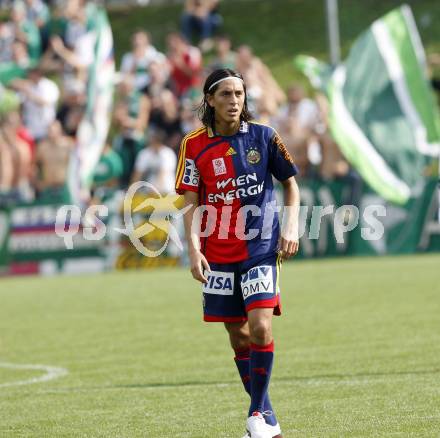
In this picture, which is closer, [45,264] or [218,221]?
[218,221]

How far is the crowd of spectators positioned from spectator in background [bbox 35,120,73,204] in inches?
0.7

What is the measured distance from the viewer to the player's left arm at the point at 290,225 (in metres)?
6.51

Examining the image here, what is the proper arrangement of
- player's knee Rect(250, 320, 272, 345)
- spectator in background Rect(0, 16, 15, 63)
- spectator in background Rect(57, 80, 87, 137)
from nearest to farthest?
1. player's knee Rect(250, 320, 272, 345)
2. spectator in background Rect(57, 80, 87, 137)
3. spectator in background Rect(0, 16, 15, 63)

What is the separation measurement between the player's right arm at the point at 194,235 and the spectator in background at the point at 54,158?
14.3 meters

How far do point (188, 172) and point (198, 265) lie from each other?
559 mm

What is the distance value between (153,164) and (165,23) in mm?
9831

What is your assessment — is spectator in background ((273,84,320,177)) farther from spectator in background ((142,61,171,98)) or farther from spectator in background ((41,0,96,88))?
spectator in background ((41,0,96,88))

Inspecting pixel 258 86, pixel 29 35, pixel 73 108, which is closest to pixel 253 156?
pixel 258 86

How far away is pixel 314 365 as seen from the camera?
909 cm

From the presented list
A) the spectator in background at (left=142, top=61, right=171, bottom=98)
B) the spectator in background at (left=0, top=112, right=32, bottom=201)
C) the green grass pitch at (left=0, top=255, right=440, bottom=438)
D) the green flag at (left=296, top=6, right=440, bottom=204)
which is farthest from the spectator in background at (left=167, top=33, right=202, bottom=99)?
the green grass pitch at (left=0, top=255, right=440, bottom=438)

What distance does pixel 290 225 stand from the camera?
6582 mm

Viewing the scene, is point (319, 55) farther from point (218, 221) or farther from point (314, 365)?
point (218, 221)

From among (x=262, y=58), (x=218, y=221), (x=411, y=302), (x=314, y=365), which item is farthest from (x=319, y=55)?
(x=218, y=221)

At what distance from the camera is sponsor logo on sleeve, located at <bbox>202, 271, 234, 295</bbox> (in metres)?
6.68
